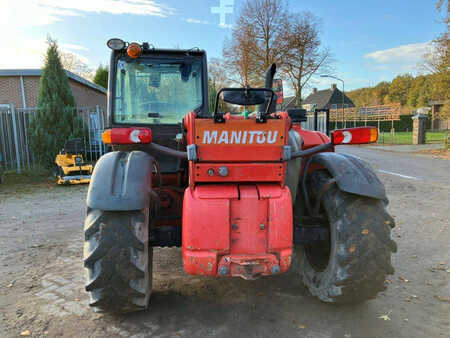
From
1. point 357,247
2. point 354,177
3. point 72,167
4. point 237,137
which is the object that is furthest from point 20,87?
point 357,247

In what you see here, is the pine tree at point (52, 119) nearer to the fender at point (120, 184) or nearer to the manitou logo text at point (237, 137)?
the fender at point (120, 184)

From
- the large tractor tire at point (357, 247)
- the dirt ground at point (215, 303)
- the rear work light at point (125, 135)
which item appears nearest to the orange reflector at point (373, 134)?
the large tractor tire at point (357, 247)

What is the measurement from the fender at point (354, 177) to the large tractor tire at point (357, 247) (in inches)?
3.4

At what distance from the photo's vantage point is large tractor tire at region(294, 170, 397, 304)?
2.63 metres

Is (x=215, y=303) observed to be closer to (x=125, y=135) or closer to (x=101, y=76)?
(x=125, y=135)

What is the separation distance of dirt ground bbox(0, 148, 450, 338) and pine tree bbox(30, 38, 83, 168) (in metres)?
7.83

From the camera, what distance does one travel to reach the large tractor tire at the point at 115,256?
2.44 meters

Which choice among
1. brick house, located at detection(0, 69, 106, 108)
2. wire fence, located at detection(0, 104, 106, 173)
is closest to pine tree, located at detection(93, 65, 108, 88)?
brick house, located at detection(0, 69, 106, 108)

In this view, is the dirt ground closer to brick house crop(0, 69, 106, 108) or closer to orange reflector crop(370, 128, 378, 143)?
orange reflector crop(370, 128, 378, 143)

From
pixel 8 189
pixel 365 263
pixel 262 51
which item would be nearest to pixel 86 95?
pixel 262 51

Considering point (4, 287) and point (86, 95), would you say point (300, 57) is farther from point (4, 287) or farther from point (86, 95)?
point (4, 287)

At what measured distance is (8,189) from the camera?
9734 millimetres

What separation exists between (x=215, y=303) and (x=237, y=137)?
1.53 metres

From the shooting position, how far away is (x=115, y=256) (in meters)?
2.44
